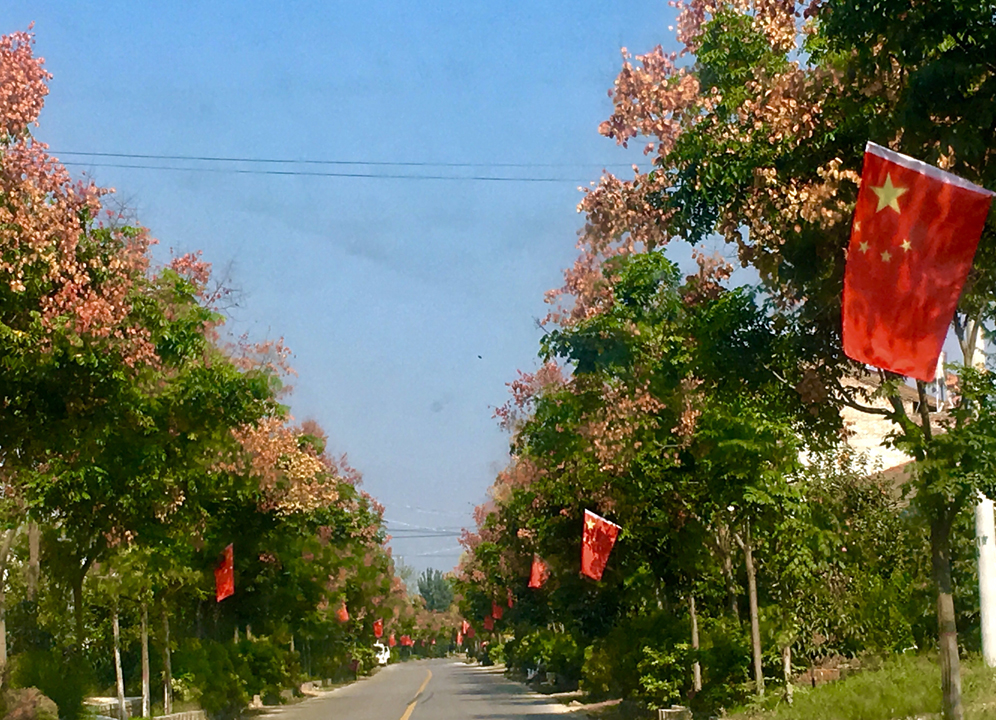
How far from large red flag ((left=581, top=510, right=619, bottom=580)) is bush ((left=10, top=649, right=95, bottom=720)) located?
426 inches

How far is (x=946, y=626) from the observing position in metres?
13.2

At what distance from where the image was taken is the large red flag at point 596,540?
27547 millimetres

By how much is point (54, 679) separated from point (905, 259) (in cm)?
1668

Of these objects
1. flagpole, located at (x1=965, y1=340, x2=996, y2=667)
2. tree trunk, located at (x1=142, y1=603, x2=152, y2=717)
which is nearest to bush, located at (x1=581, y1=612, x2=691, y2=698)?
flagpole, located at (x1=965, y1=340, x2=996, y2=667)

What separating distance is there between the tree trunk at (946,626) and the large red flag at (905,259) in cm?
314

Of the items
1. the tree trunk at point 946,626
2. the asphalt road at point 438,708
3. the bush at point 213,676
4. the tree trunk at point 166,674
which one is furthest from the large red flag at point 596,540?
the tree trunk at point 946,626

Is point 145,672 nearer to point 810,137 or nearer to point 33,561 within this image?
point 33,561

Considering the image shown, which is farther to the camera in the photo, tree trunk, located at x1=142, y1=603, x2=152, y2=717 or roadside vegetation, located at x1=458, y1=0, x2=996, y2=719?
tree trunk, located at x1=142, y1=603, x2=152, y2=717

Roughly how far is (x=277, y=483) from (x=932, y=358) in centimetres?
2416

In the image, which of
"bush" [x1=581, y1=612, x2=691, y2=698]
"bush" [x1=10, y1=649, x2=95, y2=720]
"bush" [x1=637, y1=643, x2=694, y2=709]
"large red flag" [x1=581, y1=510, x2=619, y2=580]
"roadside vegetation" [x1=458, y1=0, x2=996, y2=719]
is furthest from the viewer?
"bush" [x1=581, y1=612, x2=691, y2=698]

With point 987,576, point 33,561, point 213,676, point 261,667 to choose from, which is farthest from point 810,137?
point 261,667

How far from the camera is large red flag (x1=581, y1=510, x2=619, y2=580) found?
27547 millimetres

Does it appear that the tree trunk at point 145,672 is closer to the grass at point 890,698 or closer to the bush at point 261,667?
the bush at point 261,667

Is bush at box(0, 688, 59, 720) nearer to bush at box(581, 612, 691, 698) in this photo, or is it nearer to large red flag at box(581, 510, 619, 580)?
large red flag at box(581, 510, 619, 580)
